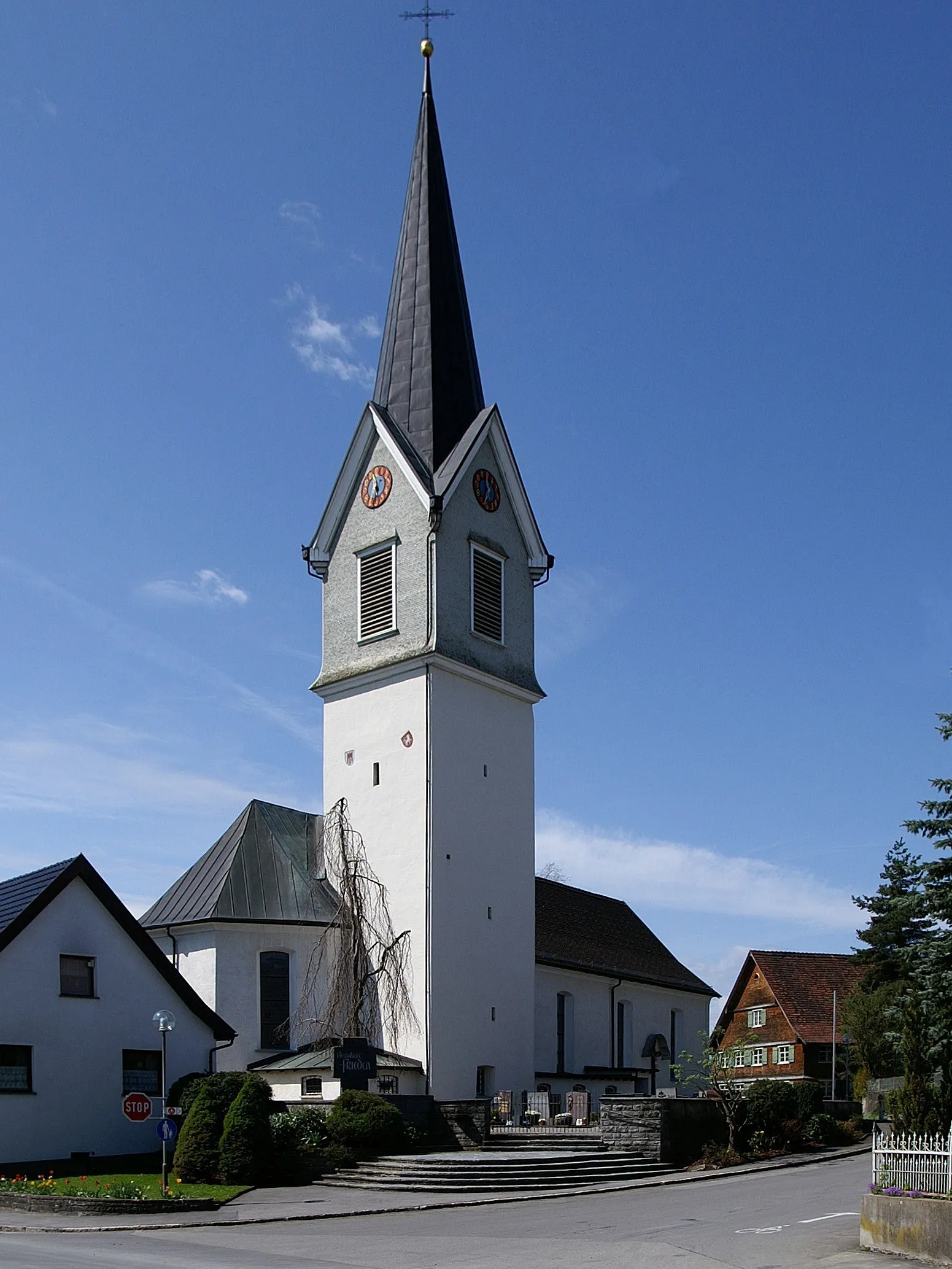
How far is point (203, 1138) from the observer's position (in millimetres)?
26609

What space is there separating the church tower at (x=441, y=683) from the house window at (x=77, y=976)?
8734 millimetres

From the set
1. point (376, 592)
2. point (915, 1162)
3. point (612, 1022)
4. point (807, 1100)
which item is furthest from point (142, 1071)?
point (612, 1022)

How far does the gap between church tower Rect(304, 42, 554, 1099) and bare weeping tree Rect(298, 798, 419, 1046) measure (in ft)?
1.23

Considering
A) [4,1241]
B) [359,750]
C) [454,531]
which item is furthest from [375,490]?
[4,1241]

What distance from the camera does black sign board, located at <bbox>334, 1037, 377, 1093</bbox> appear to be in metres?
31.3

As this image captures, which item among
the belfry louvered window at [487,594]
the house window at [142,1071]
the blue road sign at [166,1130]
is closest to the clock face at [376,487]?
the belfry louvered window at [487,594]

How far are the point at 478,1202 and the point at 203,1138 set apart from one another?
568 cm

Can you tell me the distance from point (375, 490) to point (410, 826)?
10.4m

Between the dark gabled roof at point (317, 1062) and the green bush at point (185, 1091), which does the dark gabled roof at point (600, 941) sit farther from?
the green bush at point (185, 1091)

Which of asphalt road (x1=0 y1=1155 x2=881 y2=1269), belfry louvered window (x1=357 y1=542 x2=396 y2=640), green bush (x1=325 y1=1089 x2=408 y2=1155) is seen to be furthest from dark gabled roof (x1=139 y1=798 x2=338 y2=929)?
asphalt road (x1=0 y1=1155 x2=881 y2=1269)

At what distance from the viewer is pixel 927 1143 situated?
17.0 meters

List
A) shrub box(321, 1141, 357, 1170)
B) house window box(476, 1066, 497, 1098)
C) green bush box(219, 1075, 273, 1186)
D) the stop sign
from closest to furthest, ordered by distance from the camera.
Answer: the stop sign
green bush box(219, 1075, 273, 1186)
shrub box(321, 1141, 357, 1170)
house window box(476, 1066, 497, 1098)

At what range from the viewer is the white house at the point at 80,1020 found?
28.5 m

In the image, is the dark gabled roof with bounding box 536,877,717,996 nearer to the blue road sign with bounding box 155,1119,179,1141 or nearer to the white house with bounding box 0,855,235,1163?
the white house with bounding box 0,855,235,1163
